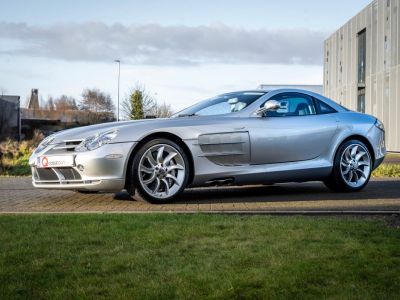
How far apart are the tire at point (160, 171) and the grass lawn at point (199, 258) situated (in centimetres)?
164

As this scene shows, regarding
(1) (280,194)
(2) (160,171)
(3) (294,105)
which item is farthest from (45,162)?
(3) (294,105)

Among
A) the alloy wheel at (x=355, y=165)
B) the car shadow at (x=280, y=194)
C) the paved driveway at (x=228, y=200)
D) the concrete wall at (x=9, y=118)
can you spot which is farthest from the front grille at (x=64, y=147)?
the concrete wall at (x=9, y=118)

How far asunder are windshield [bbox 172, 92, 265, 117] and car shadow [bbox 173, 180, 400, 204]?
1.10 metres

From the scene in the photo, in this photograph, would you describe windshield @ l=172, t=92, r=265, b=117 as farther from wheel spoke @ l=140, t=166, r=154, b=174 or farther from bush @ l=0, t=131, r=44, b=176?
bush @ l=0, t=131, r=44, b=176

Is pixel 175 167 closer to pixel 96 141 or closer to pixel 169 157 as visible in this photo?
pixel 169 157

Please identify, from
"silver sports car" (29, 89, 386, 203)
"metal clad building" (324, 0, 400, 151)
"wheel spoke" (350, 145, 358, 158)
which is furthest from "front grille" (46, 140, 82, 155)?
"metal clad building" (324, 0, 400, 151)

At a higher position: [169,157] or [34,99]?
[34,99]

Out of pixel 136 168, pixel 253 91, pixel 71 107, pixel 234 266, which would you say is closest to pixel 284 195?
pixel 253 91

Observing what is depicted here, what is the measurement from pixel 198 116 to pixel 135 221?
8.76 ft

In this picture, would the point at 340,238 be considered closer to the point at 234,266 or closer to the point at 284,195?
the point at 234,266

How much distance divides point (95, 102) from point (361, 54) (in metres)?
47.5

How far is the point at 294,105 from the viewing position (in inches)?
337

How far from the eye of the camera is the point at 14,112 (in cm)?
5309

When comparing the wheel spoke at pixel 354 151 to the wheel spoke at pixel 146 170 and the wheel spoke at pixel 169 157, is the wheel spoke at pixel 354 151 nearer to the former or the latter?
the wheel spoke at pixel 169 157
